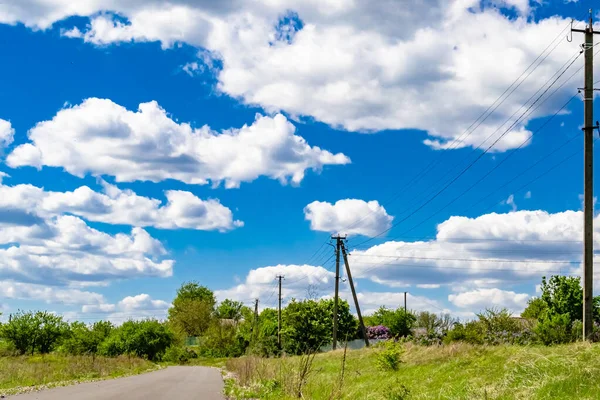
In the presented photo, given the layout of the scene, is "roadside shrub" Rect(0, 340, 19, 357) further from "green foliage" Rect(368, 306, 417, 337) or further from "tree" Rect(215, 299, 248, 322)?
"tree" Rect(215, 299, 248, 322)

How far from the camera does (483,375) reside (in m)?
19.8

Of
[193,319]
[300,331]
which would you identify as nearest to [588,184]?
[300,331]

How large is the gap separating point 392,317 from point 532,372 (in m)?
80.9

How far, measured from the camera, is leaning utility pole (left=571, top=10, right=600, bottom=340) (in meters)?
23.2

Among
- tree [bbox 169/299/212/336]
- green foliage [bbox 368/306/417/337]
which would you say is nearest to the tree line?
green foliage [bbox 368/306/417/337]

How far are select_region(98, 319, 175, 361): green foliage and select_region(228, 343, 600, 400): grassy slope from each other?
171 ft

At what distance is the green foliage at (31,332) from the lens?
205 feet

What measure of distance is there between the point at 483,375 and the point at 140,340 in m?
67.3

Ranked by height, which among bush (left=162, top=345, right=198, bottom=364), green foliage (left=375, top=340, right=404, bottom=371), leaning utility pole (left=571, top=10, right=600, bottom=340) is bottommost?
bush (left=162, top=345, right=198, bottom=364)

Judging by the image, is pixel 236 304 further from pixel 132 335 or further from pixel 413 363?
pixel 413 363

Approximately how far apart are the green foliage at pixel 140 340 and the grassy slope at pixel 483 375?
171ft

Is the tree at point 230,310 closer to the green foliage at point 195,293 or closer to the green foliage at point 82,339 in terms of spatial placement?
the green foliage at point 195,293

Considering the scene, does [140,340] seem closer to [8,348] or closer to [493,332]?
[8,348]

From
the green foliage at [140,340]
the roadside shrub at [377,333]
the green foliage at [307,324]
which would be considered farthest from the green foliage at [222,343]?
the roadside shrub at [377,333]
